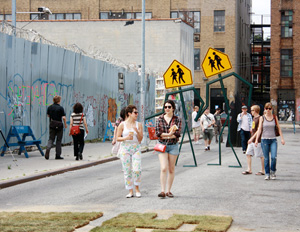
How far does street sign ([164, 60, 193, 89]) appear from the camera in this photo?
18.2m

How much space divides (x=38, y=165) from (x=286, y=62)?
192ft

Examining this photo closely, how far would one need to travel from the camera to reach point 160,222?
8391 mm

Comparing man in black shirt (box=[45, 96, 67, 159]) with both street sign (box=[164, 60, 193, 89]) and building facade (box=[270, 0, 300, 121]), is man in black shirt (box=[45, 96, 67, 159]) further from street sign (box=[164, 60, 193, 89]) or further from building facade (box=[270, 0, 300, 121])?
building facade (box=[270, 0, 300, 121])

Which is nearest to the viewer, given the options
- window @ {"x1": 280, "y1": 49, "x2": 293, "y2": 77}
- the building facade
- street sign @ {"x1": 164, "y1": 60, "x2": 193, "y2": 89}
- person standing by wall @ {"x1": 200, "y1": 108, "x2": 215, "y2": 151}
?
street sign @ {"x1": 164, "y1": 60, "x2": 193, "y2": 89}

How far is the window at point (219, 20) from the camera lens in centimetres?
6594

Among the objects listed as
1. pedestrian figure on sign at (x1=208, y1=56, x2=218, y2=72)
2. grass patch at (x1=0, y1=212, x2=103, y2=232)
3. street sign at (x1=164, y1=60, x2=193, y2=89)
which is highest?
pedestrian figure on sign at (x1=208, y1=56, x2=218, y2=72)

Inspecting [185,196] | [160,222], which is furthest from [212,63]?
[160,222]

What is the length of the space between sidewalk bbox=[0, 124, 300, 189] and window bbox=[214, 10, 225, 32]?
149 ft

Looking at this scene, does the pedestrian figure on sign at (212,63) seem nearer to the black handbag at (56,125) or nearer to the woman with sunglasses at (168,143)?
the black handbag at (56,125)

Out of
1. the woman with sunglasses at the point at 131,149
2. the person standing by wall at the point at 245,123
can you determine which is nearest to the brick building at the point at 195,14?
the person standing by wall at the point at 245,123

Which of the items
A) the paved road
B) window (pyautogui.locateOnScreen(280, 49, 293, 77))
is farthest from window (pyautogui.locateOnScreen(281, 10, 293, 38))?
the paved road

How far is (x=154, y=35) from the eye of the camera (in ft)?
153

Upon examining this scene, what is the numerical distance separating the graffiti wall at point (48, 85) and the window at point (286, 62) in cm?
4115

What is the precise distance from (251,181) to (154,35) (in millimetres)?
33610
